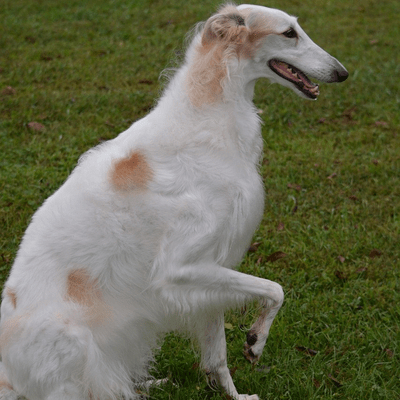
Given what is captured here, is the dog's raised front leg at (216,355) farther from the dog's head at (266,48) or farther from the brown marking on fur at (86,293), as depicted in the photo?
the dog's head at (266,48)

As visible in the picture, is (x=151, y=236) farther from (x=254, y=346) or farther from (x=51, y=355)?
(x=254, y=346)

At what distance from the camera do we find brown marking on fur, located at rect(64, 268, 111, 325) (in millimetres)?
2916

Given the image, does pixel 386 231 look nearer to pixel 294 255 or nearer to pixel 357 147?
pixel 294 255

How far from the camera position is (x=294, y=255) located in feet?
15.8

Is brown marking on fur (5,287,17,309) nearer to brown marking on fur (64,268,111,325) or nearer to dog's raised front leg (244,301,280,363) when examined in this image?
brown marking on fur (64,268,111,325)

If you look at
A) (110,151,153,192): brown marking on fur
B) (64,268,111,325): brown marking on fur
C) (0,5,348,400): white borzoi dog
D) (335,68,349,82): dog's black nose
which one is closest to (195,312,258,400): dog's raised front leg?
(0,5,348,400): white borzoi dog

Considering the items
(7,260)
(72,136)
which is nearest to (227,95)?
(7,260)

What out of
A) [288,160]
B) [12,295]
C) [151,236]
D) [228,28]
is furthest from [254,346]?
[288,160]

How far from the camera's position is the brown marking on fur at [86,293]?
2916 millimetres

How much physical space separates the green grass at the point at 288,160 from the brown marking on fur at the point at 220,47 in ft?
1.13

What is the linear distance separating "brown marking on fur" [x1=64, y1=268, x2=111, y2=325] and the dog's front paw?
0.86 m

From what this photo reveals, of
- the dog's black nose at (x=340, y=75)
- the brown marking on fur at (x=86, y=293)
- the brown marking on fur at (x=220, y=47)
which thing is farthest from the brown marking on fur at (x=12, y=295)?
the dog's black nose at (x=340, y=75)

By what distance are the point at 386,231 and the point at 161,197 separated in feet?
9.40

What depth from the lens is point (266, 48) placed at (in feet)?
10.6
